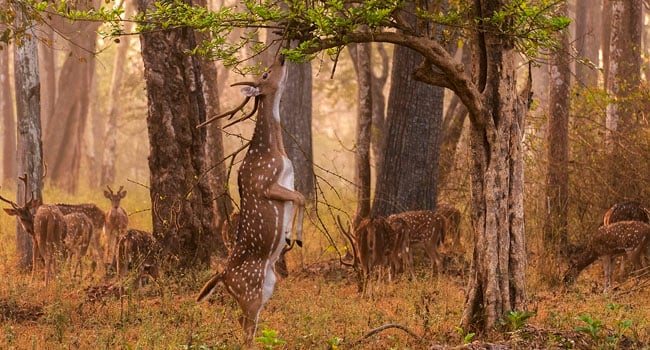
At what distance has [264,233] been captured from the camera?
8.11 metres

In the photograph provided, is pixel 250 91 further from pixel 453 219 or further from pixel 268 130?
pixel 453 219

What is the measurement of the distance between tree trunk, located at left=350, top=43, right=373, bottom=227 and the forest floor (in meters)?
1.55

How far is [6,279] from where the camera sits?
12.0m

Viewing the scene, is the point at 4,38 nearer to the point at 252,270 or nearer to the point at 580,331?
the point at 252,270

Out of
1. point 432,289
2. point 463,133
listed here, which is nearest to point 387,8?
point 432,289

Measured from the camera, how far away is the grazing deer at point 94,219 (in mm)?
13695

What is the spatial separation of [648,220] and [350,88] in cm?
2264

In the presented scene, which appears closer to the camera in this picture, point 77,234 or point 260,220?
point 260,220

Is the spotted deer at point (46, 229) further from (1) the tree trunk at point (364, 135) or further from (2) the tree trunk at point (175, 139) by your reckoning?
(1) the tree trunk at point (364, 135)

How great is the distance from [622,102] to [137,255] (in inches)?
321

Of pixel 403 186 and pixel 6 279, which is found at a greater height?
pixel 403 186

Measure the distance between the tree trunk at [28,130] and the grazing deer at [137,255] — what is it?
280 cm

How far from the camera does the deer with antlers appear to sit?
11898 millimetres

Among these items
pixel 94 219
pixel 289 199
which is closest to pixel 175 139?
pixel 94 219
